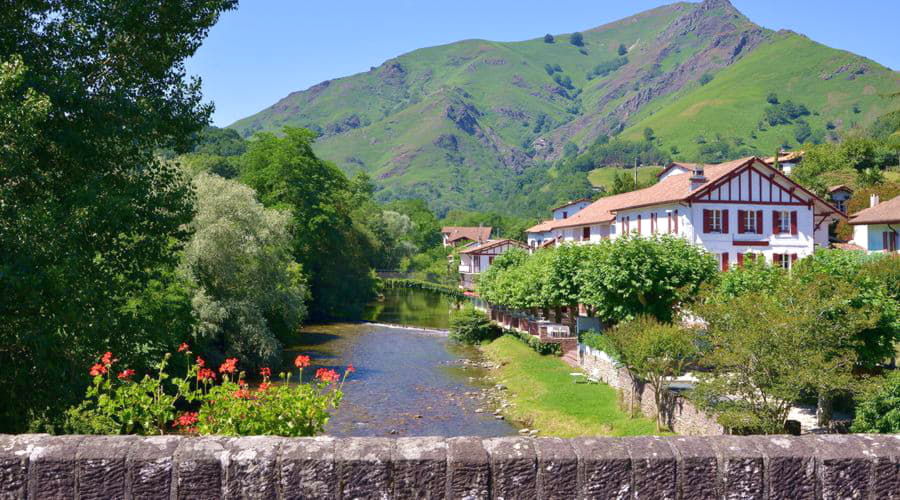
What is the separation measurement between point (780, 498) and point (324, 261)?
62.8 metres

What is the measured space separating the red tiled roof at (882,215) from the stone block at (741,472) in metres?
45.0

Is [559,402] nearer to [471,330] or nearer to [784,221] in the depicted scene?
[471,330]

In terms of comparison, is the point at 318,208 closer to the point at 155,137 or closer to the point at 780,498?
the point at 155,137

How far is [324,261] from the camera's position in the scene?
2623 inches

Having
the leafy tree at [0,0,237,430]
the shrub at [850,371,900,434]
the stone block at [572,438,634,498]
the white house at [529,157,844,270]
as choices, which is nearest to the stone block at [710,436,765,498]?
the stone block at [572,438,634,498]

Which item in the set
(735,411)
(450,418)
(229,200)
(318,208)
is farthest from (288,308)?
(735,411)

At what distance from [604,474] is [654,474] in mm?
384

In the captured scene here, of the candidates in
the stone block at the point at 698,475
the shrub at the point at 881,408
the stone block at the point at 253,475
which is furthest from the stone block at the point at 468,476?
the shrub at the point at 881,408

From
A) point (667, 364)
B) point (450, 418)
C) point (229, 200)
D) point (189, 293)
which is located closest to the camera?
point (667, 364)

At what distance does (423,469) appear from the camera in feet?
17.5

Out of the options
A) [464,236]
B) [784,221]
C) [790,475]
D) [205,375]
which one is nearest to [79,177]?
[205,375]

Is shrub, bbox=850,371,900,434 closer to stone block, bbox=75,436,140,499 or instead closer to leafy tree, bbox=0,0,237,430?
leafy tree, bbox=0,0,237,430

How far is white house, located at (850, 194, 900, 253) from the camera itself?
146ft

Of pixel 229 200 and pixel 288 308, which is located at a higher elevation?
pixel 229 200
